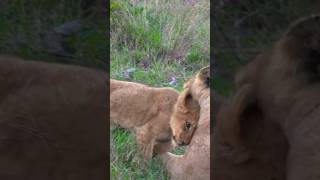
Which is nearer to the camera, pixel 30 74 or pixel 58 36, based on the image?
pixel 30 74

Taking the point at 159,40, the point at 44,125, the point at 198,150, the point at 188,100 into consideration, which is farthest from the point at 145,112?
the point at 44,125

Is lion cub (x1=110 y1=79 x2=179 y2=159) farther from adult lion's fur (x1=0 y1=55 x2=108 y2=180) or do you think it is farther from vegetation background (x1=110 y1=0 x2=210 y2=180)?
adult lion's fur (x1=0 y1=55 x2=108 y2=180)

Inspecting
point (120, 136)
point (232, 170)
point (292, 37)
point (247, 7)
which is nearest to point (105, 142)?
point (232, 170)

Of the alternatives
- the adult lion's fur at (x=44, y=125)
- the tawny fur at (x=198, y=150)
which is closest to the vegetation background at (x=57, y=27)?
the tawny fur at (x=198, y=150)

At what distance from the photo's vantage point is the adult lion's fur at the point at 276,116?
Result: 1409mm

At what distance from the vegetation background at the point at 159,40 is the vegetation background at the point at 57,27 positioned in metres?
0.21

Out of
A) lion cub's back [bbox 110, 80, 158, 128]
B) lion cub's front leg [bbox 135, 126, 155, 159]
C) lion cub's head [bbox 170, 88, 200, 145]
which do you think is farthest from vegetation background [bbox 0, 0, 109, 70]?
lion cub's head [bbox 170, 88, 200, 145]

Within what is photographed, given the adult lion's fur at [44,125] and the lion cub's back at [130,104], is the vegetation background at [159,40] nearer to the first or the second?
the lion cub's back at [130,104]

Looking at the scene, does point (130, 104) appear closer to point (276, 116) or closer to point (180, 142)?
point (180, 142)

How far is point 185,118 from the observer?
3580 mm

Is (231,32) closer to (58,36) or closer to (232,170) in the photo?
(58,36)

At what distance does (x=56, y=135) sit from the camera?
67.4 inches

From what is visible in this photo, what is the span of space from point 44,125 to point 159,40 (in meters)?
3.56

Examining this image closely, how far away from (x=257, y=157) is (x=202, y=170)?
4.52 feet
